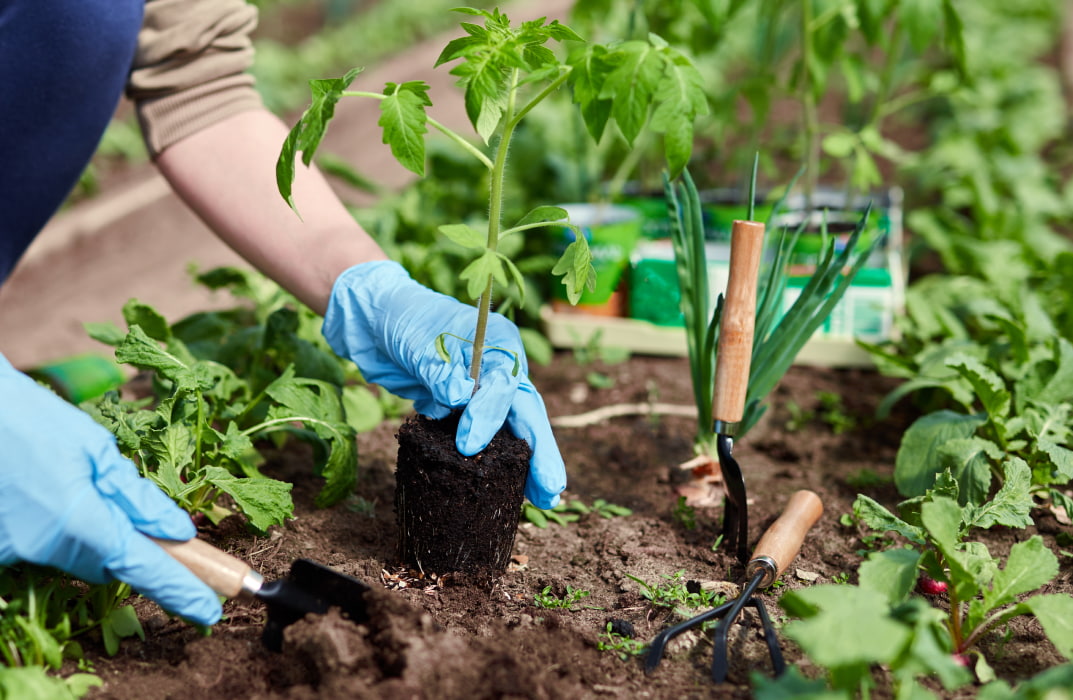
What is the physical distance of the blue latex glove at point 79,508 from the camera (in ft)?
4.28

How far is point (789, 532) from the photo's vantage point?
66.8 inches

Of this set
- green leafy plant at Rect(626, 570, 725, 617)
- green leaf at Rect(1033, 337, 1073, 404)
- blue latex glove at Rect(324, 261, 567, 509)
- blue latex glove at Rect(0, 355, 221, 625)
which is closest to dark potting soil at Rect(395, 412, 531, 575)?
blue latex glove at Rect(324, 261, 567, 509)

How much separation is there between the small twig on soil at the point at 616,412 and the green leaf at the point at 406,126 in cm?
112

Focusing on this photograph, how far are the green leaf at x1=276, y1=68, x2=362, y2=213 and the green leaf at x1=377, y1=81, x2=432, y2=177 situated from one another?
0.24 ft

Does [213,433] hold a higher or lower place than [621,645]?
higher

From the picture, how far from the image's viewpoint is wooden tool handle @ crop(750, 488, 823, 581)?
1639mm

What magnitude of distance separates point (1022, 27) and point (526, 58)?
594 centimetres

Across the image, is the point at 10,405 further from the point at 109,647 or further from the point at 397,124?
the point at 397,124

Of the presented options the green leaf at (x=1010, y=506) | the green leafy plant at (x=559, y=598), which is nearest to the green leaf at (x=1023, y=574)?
the green leaf at (x=1010, y=506)

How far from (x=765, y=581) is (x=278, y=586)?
845mm

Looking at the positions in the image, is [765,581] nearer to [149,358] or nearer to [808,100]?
[149,358]

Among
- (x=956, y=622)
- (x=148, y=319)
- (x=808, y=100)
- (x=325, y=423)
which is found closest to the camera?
(x=956, y=622)

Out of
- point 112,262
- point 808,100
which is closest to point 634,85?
point 808,100

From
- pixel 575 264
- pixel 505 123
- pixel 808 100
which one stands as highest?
pixel 505 123
